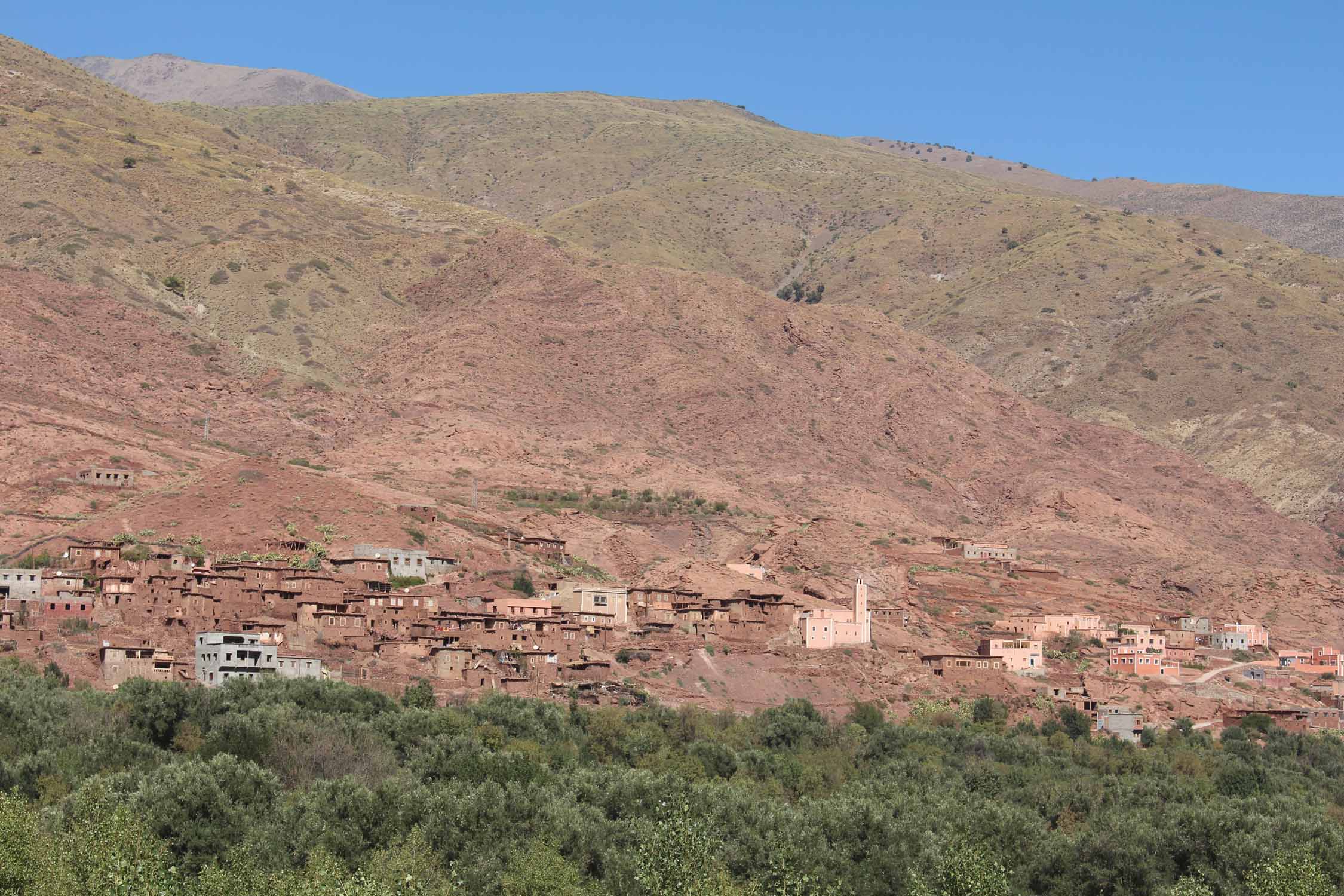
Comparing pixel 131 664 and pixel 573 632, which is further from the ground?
pixel 573 632

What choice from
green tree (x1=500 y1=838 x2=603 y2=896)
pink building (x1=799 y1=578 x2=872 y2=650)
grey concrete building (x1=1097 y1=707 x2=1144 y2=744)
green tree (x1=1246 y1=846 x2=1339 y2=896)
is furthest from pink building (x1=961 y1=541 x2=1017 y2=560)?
green tree (x1=500 y1=838 x2=603 y2=896)

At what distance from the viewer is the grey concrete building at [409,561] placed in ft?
248

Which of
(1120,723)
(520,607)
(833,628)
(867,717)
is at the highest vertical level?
(520,607)

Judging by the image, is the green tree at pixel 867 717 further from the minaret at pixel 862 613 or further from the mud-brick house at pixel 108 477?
the mud-brick house at pixel 108 477

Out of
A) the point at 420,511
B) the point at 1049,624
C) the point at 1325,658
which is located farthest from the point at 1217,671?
the point at 420,511

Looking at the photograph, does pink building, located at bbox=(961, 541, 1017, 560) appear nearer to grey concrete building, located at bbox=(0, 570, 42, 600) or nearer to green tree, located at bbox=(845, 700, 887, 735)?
green tree, located at bbox=(845, 700, 887, 735)

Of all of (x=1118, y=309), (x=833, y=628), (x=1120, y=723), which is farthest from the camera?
(x=1118, y=309)

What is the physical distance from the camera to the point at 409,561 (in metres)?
76.3

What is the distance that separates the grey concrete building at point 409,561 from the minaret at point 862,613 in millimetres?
15671

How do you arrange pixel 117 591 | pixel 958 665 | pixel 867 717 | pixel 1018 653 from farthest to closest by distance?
pixel 1018 653, pixel 958 665, pixel 867 717, pixel 117 591

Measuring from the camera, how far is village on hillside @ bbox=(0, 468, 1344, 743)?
2552 inches

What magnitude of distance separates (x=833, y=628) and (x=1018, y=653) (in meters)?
8.44

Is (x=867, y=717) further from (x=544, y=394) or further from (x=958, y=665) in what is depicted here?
(x=544, y=394)

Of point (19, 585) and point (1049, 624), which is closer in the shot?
point (19, 585)
